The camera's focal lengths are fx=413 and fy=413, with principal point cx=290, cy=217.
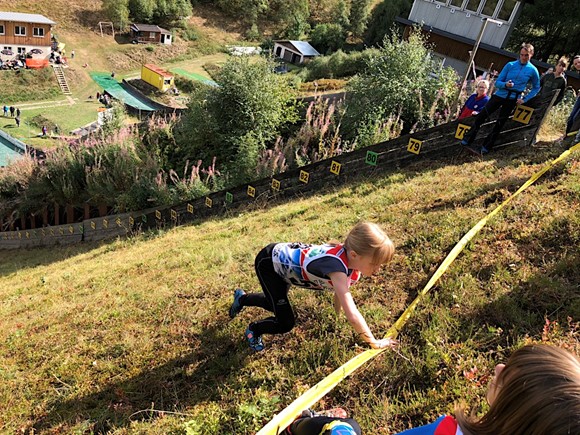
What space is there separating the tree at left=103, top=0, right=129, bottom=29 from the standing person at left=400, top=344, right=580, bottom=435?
67286mm

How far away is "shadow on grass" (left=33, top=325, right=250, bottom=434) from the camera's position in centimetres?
365

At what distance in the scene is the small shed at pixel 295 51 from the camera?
51.3m

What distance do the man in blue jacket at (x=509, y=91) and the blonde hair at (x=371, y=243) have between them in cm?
538

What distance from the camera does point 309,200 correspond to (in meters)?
8.58

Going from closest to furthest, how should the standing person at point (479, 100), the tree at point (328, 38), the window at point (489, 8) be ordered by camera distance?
the standing person at point (479, 100), the window at point (489, 8), the tree at point (328, 38)

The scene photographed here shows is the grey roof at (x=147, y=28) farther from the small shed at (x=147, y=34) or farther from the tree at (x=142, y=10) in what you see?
the tree at (x=142, y=10)

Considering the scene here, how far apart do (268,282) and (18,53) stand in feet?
180

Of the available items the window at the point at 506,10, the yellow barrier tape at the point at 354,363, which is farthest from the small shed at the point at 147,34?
the yellow barrier tape at the point at 354,363

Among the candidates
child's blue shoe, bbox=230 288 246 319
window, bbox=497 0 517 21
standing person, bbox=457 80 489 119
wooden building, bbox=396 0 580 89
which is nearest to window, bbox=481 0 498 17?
wooden building, bbox=396 0 580 89

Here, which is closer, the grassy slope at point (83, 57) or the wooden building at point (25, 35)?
the grassy slope at point (83, 57)

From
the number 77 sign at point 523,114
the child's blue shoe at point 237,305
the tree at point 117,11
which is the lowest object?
the tree at point 117,11

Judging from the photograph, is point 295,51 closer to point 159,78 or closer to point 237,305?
point 159,78

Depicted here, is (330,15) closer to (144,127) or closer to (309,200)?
(144,127)

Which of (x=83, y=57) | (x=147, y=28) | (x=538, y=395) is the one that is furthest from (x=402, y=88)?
(x=147, y=28)
